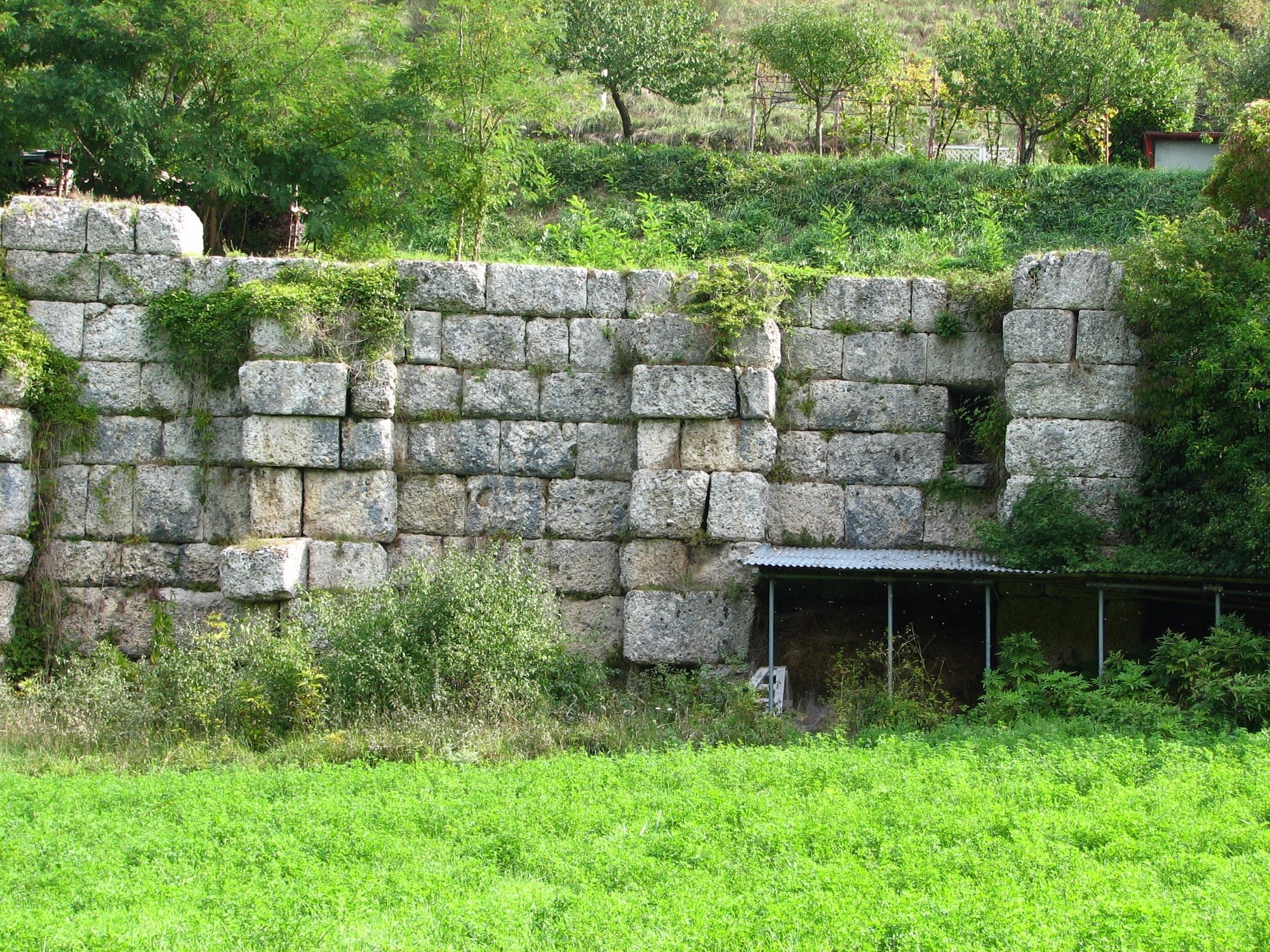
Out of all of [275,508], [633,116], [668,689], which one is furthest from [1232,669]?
[633,116]

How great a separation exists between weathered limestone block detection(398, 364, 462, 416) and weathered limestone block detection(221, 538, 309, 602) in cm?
177

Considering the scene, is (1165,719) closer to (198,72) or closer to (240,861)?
(240,861)

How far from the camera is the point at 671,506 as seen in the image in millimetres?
11703

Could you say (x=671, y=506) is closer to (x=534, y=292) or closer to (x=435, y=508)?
(x=435, y=508)

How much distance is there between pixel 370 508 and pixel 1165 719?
6784 millimetres

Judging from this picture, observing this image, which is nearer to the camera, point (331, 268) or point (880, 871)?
point (880, 871)

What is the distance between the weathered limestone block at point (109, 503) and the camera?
12258 millimetres

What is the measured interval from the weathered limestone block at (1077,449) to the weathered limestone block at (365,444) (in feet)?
18.3

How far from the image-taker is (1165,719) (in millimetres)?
9422

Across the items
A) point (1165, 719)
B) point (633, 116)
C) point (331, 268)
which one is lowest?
point (1165, 719)

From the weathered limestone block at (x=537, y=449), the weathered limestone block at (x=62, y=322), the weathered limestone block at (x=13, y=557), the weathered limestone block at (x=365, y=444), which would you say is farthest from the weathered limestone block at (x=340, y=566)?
the weathered limestone block at (x=62, y=322)

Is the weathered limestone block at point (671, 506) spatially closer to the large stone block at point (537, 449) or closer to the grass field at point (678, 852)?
the large stone block at point (537, 449)

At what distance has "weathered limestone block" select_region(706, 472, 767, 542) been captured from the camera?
11.7 metres

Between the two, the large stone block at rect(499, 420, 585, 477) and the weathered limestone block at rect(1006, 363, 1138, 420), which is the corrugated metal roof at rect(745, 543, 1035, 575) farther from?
the large stone block at rect(499, 420, 585, 477)
